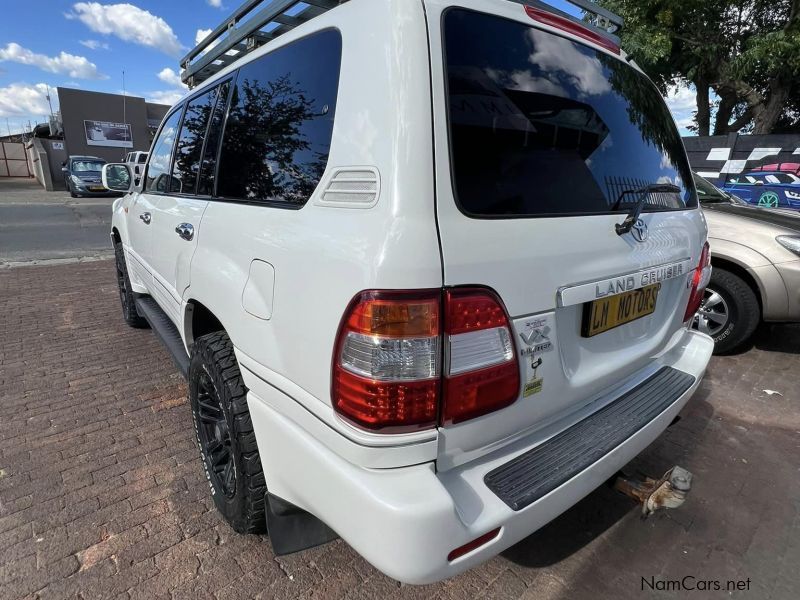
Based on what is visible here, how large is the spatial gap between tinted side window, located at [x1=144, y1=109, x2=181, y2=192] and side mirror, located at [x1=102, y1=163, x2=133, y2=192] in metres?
0.72

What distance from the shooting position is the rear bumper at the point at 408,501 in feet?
3.94

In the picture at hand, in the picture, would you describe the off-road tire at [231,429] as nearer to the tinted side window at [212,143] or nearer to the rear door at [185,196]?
the rear door at [185,196]

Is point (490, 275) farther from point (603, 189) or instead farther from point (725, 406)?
point (725, 406)

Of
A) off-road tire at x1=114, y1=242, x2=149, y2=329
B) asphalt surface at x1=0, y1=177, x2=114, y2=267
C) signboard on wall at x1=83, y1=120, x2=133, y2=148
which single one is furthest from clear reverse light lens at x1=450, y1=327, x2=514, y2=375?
signboard on wall at x1=83, y1=120, x2=133, y2=148

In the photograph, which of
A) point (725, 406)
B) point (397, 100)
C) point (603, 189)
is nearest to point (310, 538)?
point (397, 100)

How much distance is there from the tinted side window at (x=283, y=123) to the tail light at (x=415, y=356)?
1.73ft

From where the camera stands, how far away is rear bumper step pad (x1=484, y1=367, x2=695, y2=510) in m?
1.39

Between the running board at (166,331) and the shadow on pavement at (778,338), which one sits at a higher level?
the running board at (166,331)

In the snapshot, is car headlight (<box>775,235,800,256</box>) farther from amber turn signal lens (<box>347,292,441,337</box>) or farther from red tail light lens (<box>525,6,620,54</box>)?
amber turn signal lens (<box>347,292,441,337</box>)

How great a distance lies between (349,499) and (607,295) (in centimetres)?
105

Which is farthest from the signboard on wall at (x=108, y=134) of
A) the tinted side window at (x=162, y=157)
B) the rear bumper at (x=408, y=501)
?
the rear bumper at (x=408, y=501)

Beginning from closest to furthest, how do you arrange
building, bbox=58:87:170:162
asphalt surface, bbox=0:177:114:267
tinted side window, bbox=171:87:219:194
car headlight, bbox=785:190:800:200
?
tinted side window, bbox=171:87:219:194, asphalt surface, bbox=0:177:114:267, car headlight, bbox=785:190:800:200, building, bbox=58:87:170:162

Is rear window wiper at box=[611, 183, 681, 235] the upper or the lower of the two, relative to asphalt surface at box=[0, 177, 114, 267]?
upper

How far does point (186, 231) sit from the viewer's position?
2232 millimetres
